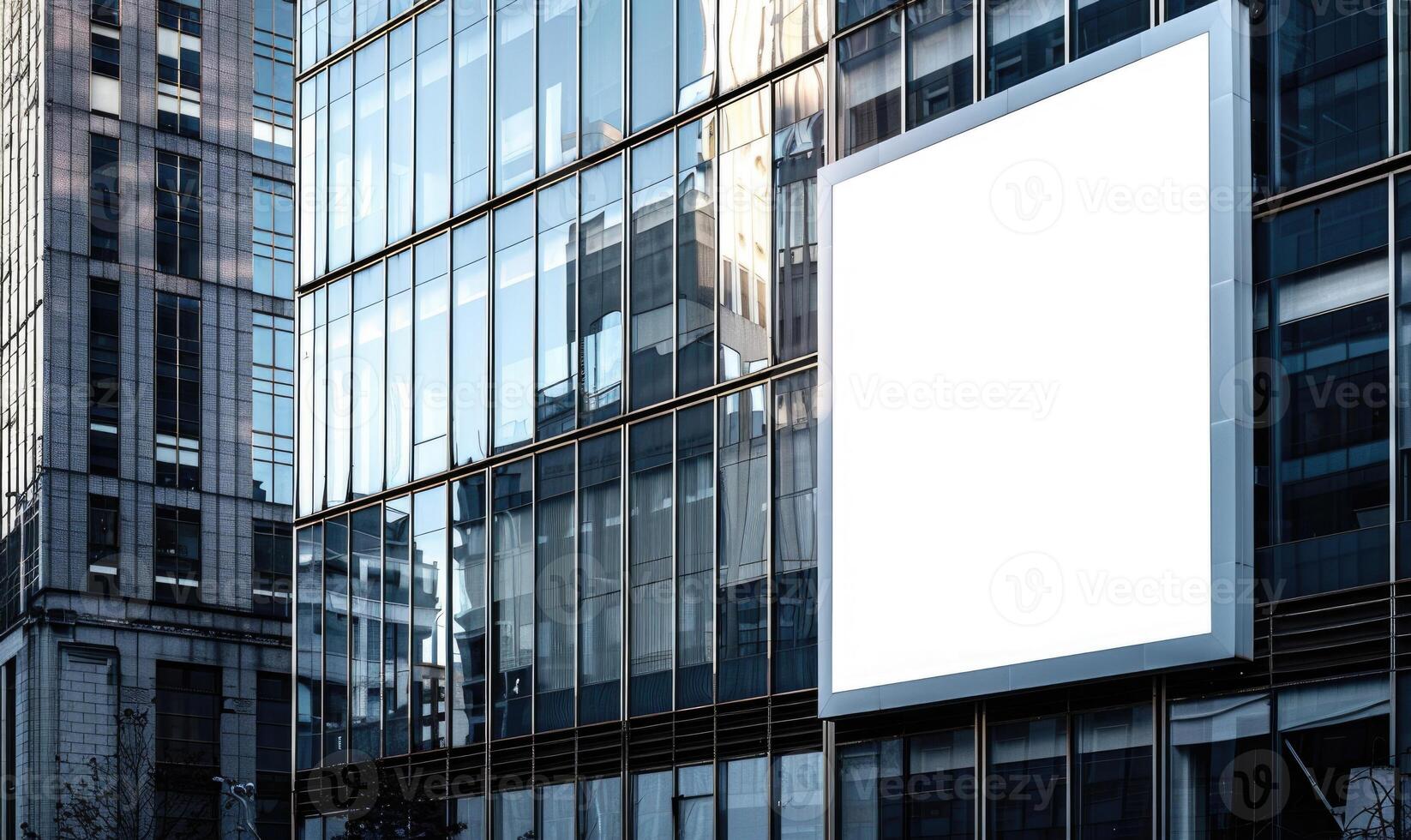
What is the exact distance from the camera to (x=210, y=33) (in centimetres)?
7531

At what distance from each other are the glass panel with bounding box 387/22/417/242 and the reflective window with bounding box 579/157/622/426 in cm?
605

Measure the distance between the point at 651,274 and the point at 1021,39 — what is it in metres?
8.41

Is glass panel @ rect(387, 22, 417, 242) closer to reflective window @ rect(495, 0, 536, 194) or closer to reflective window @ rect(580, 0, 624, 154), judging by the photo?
reflective window @ rect(495, 0, 536, 194)

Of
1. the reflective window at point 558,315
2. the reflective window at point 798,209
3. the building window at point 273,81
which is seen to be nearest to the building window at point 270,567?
the building window at point 273,81

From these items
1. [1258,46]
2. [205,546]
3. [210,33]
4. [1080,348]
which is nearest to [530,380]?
[1080,348]

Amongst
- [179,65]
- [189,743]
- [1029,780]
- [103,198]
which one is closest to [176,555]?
[189,743]

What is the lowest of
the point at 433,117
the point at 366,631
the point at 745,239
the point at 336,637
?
the point at 336,637

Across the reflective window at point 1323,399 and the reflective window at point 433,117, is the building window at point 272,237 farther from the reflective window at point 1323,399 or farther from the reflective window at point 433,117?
the reflective window at point 1323,399

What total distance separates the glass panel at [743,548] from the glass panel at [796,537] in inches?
13.2

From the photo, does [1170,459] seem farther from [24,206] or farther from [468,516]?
[24,206]

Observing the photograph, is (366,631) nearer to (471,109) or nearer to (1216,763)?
(471,109)

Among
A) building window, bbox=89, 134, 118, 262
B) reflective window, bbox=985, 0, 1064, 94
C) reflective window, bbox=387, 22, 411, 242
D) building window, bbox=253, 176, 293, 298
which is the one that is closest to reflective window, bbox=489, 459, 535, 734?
reflective window, bbox=387, 22, 411, 242

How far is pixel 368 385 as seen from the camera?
40750mm

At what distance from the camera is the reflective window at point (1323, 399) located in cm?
2342
